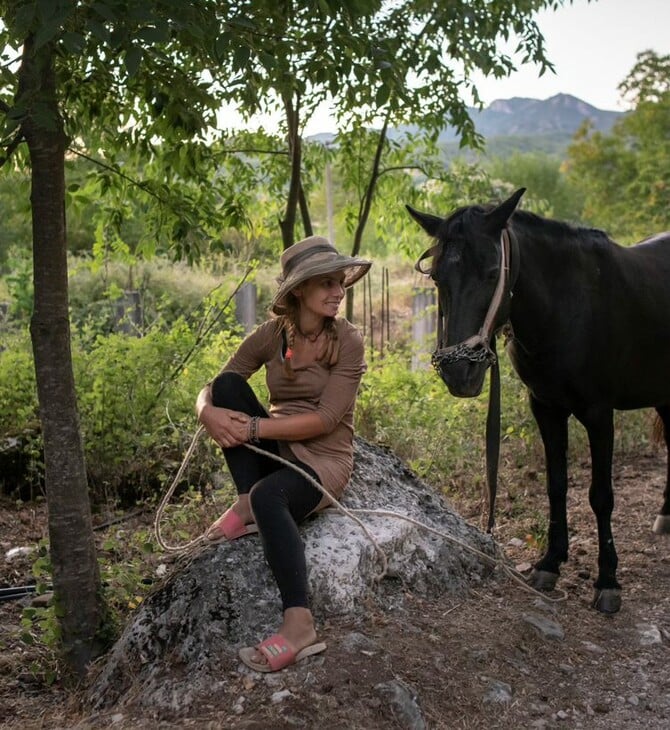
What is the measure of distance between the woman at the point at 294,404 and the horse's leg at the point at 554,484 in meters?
1.43

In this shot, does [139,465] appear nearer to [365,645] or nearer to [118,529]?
[118,529]

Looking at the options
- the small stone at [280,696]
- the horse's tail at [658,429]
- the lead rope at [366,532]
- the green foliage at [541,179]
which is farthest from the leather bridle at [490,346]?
the green foliage at [541,179]

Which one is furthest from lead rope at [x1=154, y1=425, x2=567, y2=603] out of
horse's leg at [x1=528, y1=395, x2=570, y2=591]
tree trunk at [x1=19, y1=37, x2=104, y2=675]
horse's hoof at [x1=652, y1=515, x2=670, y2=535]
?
horse's hoof at [x1=652, y1=515, x2=670, y2=535]

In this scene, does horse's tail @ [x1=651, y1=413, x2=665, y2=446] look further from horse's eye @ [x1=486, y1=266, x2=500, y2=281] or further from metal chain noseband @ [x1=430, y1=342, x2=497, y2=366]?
metal chain noseband @ [x1=430, y1=342, x2=497, y2=366]

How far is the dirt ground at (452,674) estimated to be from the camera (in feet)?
9.67

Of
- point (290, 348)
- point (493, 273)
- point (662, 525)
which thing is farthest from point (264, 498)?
point (662, 525)

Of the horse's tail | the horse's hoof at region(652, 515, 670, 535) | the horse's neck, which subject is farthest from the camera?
the horse's tail

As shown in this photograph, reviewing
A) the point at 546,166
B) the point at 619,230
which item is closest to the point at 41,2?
the point at 619,230

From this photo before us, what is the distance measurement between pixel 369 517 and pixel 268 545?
2.52 feet

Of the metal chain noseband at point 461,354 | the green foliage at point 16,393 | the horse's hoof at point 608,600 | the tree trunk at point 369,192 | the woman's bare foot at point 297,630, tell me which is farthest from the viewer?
the tree trunk at point 369,192

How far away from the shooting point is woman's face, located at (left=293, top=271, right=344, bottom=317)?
3.47 meters

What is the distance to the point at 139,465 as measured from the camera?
6383 millimetres

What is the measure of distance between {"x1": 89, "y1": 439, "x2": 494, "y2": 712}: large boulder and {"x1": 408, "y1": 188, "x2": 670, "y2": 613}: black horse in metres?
0.71

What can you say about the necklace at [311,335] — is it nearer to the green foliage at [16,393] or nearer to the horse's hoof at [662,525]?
the horse's hoof at [662,525]
